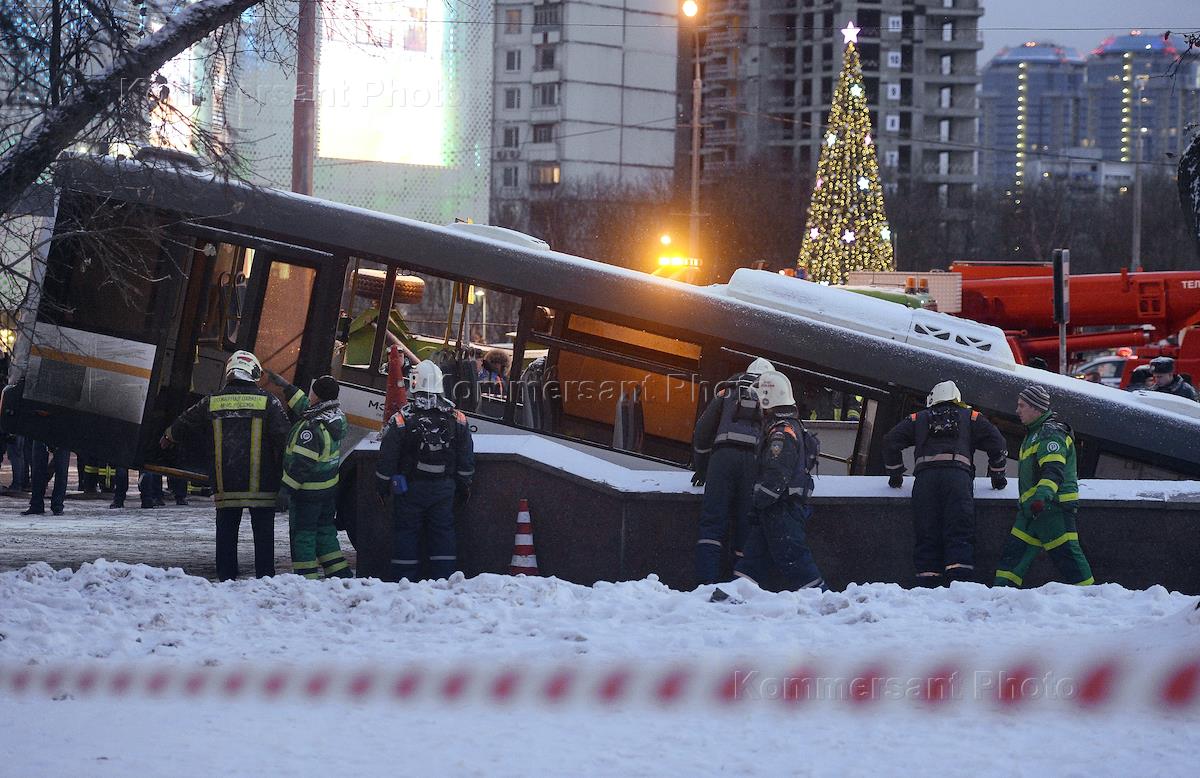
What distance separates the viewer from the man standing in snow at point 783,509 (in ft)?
33.6

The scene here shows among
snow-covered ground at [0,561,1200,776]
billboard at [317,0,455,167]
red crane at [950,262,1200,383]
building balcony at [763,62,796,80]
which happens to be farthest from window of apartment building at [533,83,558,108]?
snow-covered ground at [0,561,1200,776]

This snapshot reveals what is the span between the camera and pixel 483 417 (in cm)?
1306

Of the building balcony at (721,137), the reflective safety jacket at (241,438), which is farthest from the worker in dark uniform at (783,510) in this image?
the building balcony at (721,137)

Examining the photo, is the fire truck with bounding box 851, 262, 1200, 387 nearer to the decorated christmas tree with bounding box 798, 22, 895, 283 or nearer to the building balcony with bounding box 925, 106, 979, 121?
the decorated christmas tree with bounding box 798, 22, 895, 283

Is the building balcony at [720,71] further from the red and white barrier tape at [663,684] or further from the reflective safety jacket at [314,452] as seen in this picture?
the red and white barrier tape at [663,684]

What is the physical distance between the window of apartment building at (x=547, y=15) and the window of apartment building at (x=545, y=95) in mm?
4076

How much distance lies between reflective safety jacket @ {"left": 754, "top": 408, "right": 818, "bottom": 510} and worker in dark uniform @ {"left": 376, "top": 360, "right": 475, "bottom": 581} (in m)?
2.08

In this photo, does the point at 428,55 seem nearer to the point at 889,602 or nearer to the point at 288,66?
the point at 288,66

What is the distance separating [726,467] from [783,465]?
529mm

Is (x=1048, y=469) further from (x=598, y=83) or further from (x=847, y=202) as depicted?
(x=598, y=83)

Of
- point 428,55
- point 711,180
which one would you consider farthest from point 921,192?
point 428,55

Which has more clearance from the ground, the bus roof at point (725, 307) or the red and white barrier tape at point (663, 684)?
the bus roof at point (725, 307)

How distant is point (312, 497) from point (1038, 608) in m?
5.10

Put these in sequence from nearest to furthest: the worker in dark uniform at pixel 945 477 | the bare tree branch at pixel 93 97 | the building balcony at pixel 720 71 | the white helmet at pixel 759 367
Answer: the bare tree branch at pixel 93 97 < the worker in dark uniform at pixel 945 477 < the white helmet at pixel 759 367 < the building balcony at pixel 720 71
